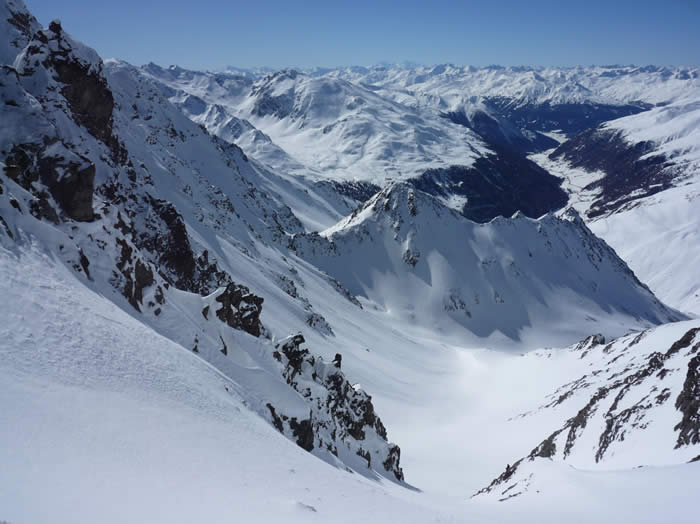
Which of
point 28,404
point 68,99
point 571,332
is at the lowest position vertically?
point 28,404

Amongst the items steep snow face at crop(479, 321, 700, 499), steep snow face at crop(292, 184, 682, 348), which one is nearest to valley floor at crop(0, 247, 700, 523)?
steep snow face at crop(479, 321, 700, 499)

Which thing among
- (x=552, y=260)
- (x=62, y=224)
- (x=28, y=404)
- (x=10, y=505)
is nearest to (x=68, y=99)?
(x=62, y=224)

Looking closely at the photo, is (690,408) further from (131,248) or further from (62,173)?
(62,173)

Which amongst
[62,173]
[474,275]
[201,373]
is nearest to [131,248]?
[62,173]

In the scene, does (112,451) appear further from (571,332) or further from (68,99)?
(571,332)

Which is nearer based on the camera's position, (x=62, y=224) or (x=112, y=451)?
(x=112, y=451)

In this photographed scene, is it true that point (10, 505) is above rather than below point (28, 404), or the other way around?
below

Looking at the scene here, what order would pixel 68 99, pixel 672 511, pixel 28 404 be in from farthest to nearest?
pixel 68 99
pixel 672 511
pixel 28 404

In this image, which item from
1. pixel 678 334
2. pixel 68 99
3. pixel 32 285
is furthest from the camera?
pixel 678 334
